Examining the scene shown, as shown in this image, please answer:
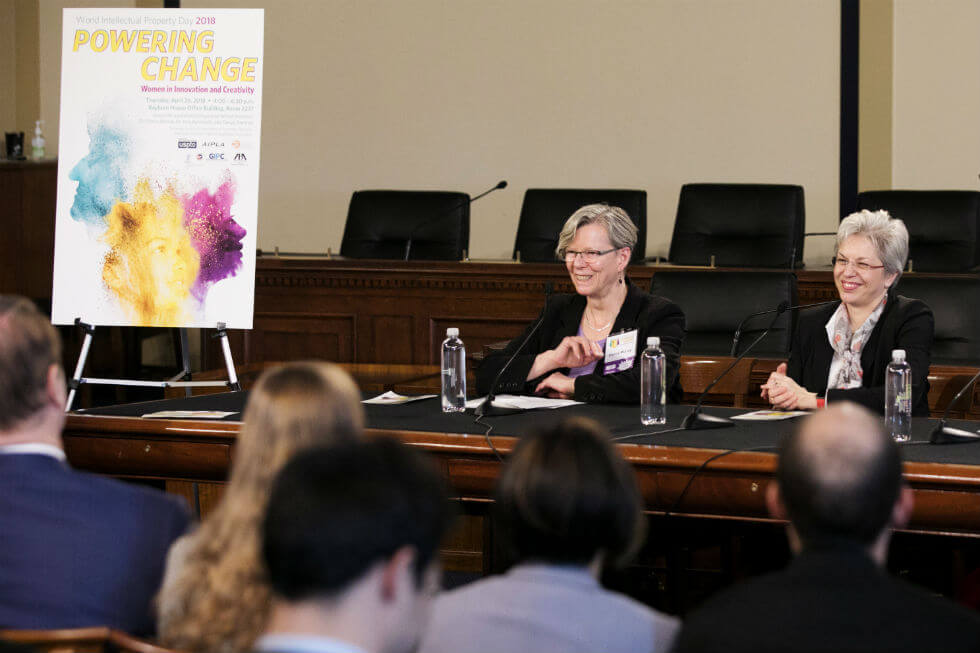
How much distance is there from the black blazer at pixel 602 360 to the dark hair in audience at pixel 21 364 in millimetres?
1848

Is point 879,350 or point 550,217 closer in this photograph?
point 879,350

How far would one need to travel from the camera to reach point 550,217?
6.34m

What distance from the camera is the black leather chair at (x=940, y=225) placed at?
5.77 metres

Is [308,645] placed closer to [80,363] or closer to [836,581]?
Result: [836,581]

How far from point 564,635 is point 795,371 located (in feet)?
7.83

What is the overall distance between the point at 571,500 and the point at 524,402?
2.02 metres

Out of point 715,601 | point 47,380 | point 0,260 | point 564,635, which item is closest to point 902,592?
point 715,601

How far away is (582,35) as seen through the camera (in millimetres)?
7590

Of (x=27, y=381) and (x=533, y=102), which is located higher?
(x=533, y=102)

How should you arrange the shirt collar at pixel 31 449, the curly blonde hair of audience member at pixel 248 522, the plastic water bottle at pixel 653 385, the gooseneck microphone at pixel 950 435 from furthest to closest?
1. the plastic water bottle at pixel 653 385
2. the gooseneck microphone at pixel 950 435
3. the shirt collar at pixel 31 449
4. the curly blonde hair of audience member at pixel 248 522

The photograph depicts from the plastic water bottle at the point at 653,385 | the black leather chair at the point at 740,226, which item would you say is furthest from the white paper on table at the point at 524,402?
the black leather chair at the point at 740,226

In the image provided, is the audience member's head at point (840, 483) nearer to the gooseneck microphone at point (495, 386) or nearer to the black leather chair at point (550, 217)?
the gooseneck microphone at point (495, 386)

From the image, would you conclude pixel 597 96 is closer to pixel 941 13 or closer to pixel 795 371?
pixel 941 13

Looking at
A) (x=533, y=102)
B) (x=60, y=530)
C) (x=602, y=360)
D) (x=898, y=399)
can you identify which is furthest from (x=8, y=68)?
(x=60, y=530)
